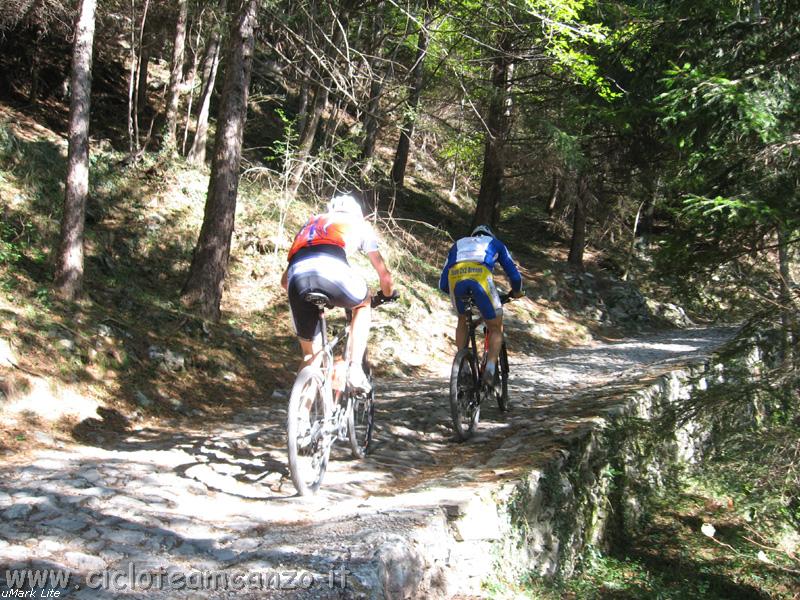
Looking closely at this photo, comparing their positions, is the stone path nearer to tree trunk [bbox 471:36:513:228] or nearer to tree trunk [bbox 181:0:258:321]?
tree trunk [bbox 181:0:258:321]

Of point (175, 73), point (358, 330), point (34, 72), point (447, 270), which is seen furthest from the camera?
point (34, 72)

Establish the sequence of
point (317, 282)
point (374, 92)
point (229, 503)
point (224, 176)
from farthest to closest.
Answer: point (374, 92) → point (224, 176) → point (317, 282) → point (229, 503)

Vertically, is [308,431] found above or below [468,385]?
below

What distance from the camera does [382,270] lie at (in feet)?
17.1

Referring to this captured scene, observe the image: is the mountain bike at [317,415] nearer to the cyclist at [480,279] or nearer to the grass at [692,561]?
the cyclist at [480,279]

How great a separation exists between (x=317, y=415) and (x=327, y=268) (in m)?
1.10

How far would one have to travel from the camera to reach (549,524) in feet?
17.9

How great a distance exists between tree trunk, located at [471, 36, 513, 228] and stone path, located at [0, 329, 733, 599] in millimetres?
11267

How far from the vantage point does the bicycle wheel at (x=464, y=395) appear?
6363 mm

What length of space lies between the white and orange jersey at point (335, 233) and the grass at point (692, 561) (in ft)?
10.2

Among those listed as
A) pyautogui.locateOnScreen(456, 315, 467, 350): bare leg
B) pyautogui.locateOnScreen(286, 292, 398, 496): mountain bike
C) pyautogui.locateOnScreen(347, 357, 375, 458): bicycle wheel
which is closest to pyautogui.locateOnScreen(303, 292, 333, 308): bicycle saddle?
pyautogui.locateOnScreen(286, 292, 398, 496): mountain bike

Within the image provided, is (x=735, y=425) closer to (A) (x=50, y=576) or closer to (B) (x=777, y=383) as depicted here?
(B) (x=777, y=383)

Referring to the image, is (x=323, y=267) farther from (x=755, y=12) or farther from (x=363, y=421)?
(x=755, y=12)
